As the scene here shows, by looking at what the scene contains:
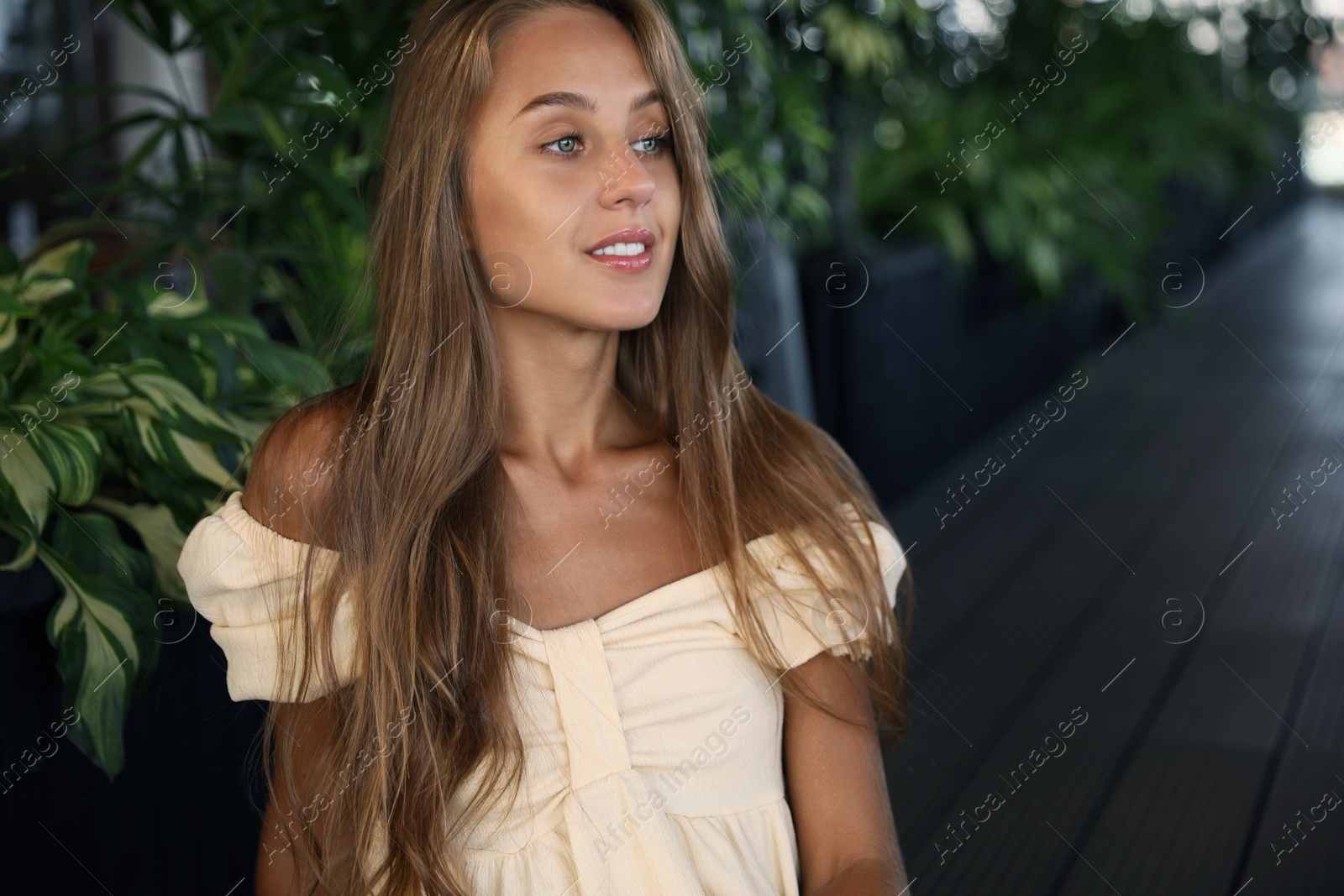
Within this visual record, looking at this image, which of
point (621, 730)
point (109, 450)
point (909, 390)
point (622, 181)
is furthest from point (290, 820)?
point (909, 390)

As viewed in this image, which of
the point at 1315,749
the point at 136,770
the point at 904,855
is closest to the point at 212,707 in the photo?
the point at 136,770

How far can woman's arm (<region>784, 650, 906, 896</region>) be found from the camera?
46.5 inches

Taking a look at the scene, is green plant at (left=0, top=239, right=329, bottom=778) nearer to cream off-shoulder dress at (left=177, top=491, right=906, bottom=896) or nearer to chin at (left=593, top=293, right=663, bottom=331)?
cream off-shoulder dress at (left=177, top=491, right=906, bottom=896)

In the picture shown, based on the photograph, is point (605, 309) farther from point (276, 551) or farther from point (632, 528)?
point (276, 551)

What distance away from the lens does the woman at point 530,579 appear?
1089 mm

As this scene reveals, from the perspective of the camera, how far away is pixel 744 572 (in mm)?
1181

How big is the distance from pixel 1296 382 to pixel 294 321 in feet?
14.3

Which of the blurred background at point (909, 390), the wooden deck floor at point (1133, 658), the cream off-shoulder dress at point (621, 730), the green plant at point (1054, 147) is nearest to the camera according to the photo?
the cream off-shoulder dress at point (621, 730)

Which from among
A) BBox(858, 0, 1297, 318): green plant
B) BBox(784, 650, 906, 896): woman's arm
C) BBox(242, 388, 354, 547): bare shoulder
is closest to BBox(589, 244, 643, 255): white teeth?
BBox(242, 388, 354, 547): bare shoulder

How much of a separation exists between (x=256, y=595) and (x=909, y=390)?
2.85 m

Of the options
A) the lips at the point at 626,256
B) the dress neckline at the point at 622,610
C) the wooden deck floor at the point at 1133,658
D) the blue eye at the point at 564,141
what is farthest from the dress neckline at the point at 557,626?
the wooden deck floor at the point at 1133,658

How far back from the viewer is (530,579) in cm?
117

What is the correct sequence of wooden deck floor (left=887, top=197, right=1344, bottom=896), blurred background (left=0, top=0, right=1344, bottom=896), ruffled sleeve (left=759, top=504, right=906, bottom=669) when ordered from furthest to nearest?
wooden deck floor (left=887, top=197, right=1344, bottom=896) → blurred background (left=0, top=0, right=1344, bottom=896) → ruffled sleeve (left=759, top=504, right=906, bottom=669)

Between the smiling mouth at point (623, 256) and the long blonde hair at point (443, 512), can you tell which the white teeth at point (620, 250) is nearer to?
the smiling mouth at point (623, 256)
